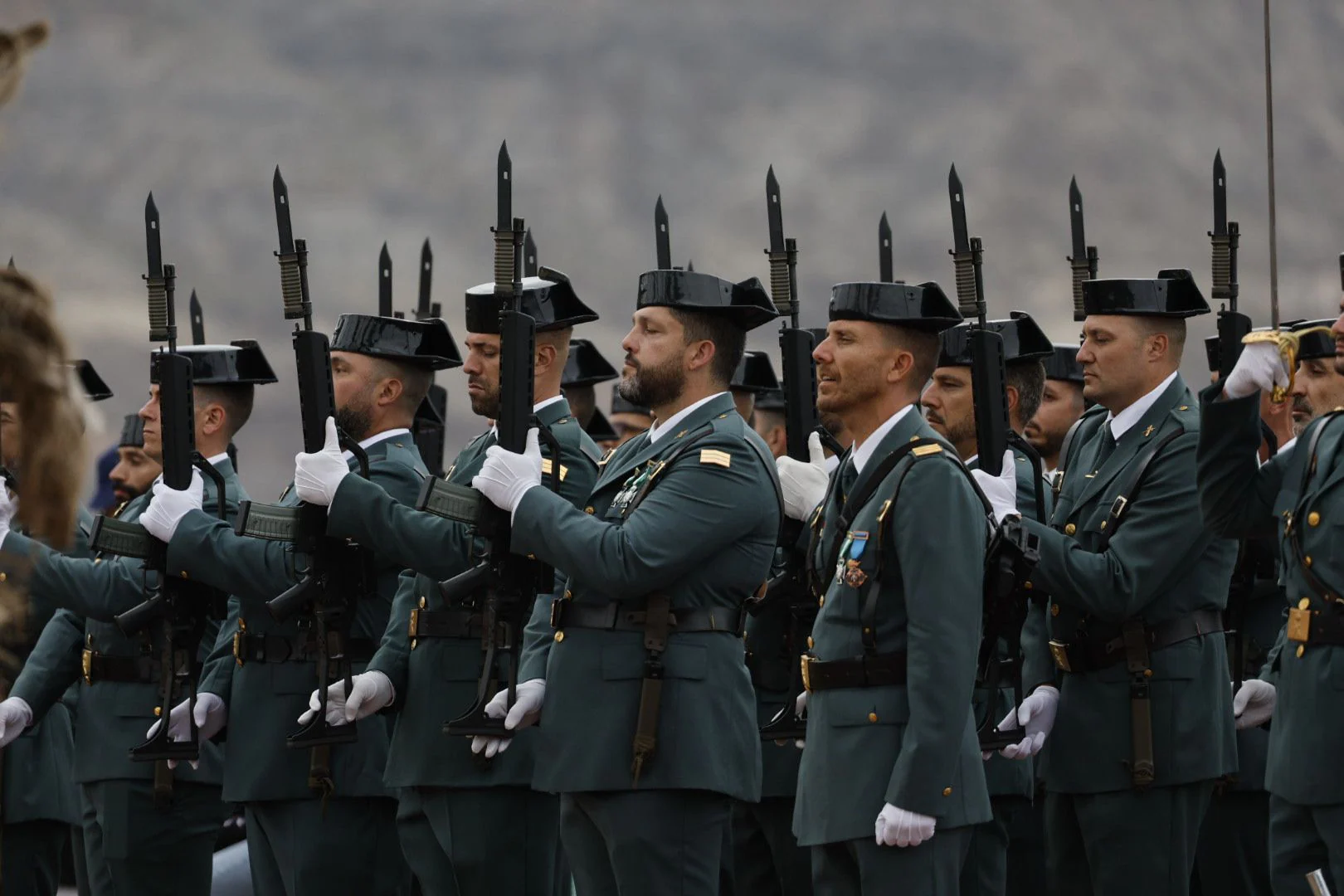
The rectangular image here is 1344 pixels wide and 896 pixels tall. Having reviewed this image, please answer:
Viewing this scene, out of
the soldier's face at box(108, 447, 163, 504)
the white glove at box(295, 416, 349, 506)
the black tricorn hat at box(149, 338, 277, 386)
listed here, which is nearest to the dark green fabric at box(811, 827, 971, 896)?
the white glove at box(295, 416, 349, 506)

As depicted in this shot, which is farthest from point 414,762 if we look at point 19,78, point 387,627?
point 19,78

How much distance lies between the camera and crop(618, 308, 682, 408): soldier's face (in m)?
5.29

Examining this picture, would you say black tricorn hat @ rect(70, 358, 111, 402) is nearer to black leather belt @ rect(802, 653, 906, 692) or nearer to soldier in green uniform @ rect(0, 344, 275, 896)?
soldier in green uniform @ rect(0, 344, 275, 896)

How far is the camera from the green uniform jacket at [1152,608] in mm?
5316

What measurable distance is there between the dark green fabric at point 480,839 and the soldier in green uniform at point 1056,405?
2819 millimetres

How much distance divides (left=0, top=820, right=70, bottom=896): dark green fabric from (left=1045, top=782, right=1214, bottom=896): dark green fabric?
3.95m

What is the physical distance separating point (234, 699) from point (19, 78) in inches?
191

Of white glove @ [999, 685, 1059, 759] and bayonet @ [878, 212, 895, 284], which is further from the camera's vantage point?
bayonet @ [878, 212, 895, 284]

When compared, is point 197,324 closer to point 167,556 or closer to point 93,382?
point 93,382

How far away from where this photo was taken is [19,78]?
5.21 feet

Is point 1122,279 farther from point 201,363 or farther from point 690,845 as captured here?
point 201,363

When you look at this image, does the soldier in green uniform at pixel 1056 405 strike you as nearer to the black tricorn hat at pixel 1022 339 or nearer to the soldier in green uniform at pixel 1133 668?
the black tricorn hat at pixel 1022 339

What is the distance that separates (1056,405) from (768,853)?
216cm

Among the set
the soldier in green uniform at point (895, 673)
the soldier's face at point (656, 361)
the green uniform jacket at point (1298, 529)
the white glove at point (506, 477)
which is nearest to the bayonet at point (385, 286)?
the soldier's face at point (656, 361)
